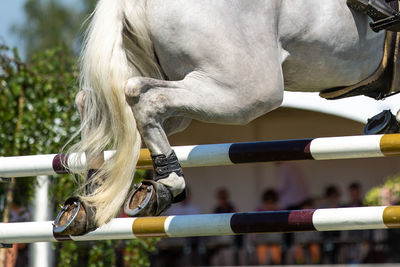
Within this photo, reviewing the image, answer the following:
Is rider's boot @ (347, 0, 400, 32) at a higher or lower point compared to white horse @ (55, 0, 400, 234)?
higher

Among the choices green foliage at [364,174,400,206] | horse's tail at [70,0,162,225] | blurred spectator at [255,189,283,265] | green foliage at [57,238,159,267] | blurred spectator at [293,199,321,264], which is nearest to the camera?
horse's tail at [70,0,162,225]

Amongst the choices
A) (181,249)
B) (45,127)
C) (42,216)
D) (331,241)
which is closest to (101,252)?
(42,216)

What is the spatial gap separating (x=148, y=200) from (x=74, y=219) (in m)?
0.32

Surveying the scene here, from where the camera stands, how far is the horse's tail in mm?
2855

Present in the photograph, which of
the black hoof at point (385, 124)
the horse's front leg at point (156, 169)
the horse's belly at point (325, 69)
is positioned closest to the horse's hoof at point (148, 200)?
the horse's front leg at point (156, 169)

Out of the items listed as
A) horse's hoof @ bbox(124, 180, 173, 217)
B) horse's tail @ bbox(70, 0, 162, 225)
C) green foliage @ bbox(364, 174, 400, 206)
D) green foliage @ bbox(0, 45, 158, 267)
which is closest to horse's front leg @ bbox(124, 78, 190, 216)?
horse's hoof @ bbox(124, 180, 173, 217)

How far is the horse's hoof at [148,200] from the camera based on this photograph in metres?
2.63

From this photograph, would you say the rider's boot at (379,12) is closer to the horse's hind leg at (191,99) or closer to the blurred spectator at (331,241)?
the horse's hind leg at (191,99)

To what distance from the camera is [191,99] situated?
8.93 feet

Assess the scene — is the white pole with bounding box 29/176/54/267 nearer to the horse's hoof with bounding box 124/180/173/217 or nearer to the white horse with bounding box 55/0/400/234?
the white horse with bounding box 55/0/400/234

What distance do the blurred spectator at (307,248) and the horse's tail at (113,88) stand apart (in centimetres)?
577

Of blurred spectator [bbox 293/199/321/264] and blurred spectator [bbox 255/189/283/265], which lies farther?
blurred spectator [bbox 255/189/283/265]

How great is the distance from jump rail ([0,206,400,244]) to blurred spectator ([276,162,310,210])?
5.88 m

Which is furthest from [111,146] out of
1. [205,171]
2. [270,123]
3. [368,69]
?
[205,171]
